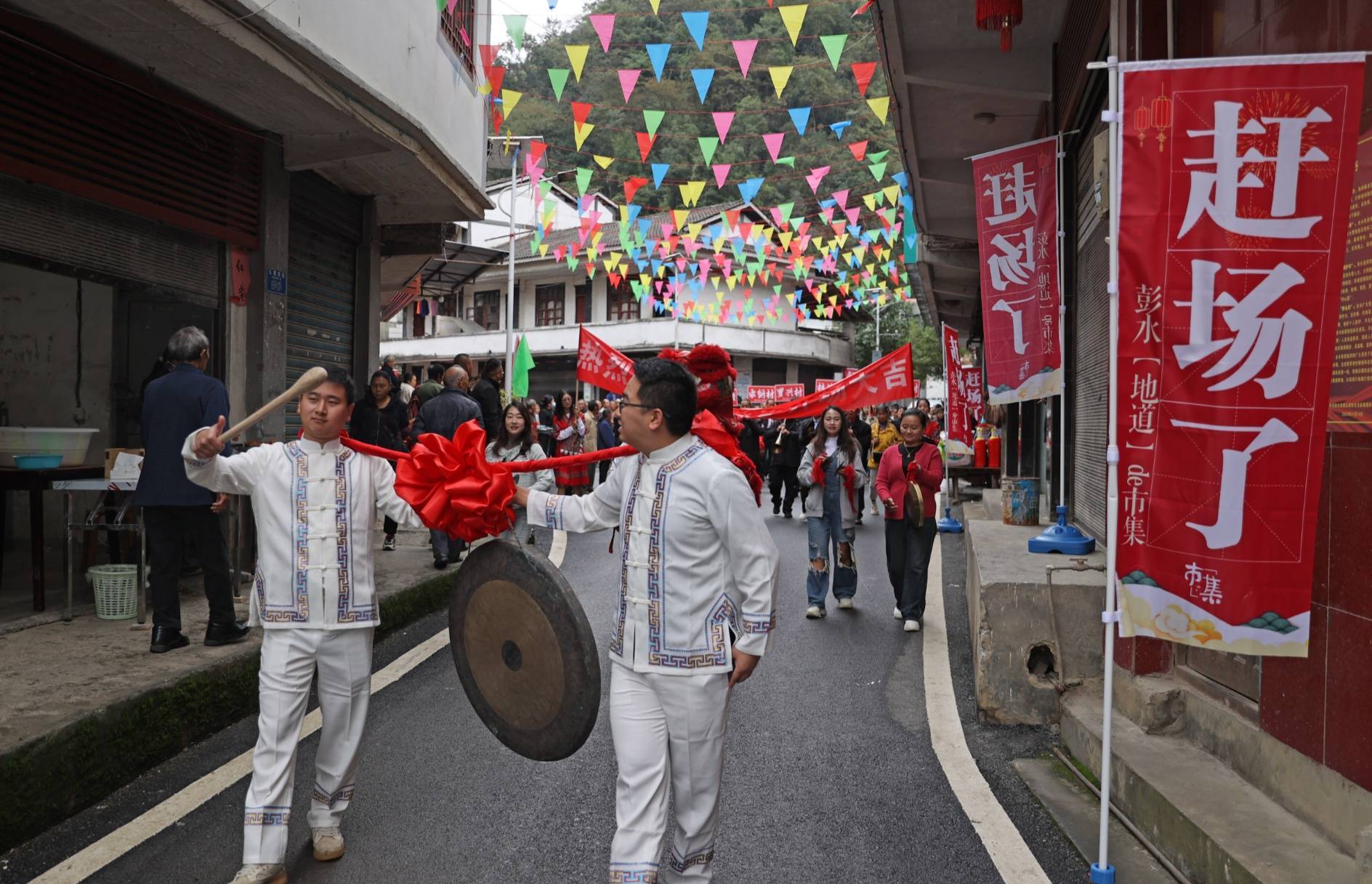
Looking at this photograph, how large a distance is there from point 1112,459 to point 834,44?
25.7 ft

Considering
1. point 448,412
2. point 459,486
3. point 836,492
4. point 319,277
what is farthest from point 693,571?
point 319,277

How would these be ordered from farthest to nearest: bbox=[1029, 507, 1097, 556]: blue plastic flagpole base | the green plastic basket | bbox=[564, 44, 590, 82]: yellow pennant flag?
bbox=[564, 44, 590, 82]: yellow pennant flag < bbox=[1029, 507, 1097, 556]: blue plastic flagpole base < the green plastic basket

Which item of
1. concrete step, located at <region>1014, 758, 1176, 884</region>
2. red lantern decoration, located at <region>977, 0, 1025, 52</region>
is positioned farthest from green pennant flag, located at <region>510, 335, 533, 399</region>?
concrete step, located at <region>1014, 758, 1176, 884</region>

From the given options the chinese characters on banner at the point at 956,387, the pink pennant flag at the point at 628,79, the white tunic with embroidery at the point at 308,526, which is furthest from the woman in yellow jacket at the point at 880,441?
the white tunic with embroidery at the point at 308,526

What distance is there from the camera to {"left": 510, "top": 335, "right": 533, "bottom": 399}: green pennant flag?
21.2 metres

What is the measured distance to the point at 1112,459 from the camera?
3.75 m

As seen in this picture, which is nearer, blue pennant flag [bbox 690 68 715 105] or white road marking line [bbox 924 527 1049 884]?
white road marking line [bbox 924 527 1049 884]

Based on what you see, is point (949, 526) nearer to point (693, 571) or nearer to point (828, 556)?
point (828, 556)

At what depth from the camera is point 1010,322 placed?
7.66 metres

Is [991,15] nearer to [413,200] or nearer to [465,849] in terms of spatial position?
[465,849]

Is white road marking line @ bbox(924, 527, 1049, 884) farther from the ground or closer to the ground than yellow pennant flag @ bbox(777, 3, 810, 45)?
closer to the ground

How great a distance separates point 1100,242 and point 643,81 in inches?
1079

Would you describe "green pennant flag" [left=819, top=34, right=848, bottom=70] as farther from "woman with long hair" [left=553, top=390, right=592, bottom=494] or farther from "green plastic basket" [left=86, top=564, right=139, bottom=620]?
"woman with long hair" [left=553, top=390, right=592, bottom=494]

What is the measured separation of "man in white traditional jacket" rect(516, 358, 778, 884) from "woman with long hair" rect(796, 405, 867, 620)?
215 inches
